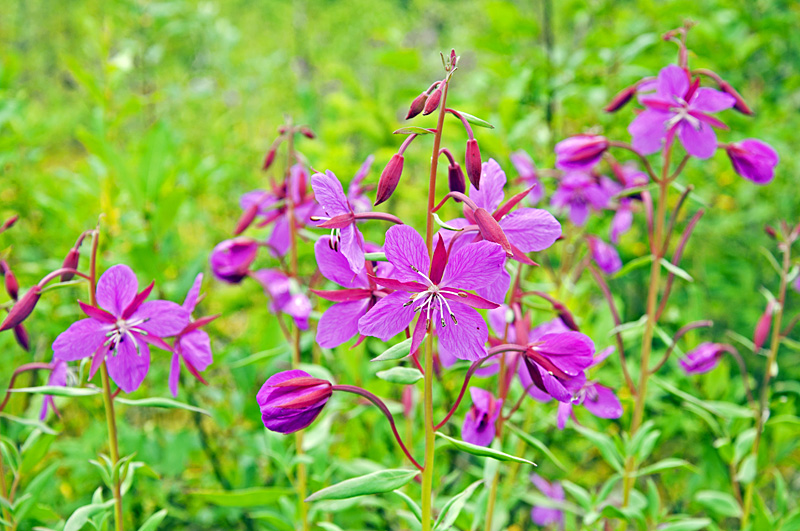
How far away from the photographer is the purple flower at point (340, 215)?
949 millimetres

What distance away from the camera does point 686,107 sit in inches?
56.4

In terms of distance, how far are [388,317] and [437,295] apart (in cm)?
9

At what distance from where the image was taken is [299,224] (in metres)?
1.62

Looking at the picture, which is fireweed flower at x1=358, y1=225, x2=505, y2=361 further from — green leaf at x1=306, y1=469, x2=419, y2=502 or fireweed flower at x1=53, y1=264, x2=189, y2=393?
fireweed flower at x1=53, y1=264, x2=189, y2=393

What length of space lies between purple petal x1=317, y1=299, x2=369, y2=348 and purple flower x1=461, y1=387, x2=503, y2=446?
315 millimetres

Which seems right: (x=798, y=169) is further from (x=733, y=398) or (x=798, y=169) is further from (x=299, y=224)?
(x=299, y=224)

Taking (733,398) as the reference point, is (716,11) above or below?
above

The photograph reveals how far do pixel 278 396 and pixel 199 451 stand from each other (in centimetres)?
169

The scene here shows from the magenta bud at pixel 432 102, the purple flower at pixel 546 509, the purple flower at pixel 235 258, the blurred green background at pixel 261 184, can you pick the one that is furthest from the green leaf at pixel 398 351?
the purple flower at pixel 546 509

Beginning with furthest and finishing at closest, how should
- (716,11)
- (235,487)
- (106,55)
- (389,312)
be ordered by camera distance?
(716,11) → (106,55) → (235,487) → (389,312)

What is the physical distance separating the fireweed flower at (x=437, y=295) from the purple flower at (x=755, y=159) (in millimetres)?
928

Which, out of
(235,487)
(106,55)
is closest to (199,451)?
(235,487)

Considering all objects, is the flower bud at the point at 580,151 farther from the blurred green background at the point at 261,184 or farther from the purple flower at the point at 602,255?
the blurred green background at the point at 261,184

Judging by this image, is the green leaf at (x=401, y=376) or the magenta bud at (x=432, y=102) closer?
the magenta bud at (x=432, y=102)
